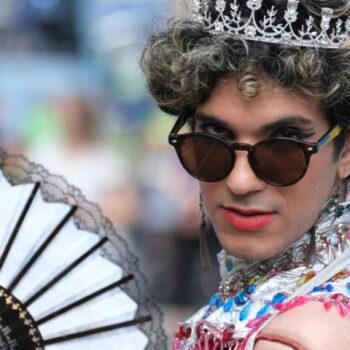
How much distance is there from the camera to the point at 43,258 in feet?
6.97

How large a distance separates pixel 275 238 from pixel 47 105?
3.98 meters

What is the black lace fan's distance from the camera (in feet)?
6.81

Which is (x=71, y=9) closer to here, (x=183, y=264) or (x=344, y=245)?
(x=183, y=264)

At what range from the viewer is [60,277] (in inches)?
83.4

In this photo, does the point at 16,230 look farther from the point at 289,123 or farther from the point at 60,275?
the point at 289,123

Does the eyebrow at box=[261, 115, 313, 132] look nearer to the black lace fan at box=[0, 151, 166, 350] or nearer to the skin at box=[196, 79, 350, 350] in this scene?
the skin at box=[196, 79, 350, 350]

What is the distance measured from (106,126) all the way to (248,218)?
3.87m

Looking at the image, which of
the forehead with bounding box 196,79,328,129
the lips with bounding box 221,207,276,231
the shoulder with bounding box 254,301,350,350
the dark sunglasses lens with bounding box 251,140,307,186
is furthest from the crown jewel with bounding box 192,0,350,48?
the shoulder with bounding box 254,301,350,350

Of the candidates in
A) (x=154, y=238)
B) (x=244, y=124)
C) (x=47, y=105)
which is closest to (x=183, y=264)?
(x=154, y=238)

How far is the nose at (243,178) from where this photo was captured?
180cm

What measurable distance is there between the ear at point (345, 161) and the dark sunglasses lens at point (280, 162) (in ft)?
0.44

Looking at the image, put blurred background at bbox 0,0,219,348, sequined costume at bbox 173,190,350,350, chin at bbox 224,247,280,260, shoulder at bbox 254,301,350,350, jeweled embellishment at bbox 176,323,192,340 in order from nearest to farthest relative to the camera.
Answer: shoulder at bbox 254,301,350,350 < sequined costume at bbox 173,190,350,350 < chin at bbox 224,247,280,260 < jeweled embellishment at bbox 176,323,192,340 < blurred background at bbox 0,0,219,348

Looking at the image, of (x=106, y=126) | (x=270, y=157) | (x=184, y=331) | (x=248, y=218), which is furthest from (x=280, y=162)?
(x=106, y=126)

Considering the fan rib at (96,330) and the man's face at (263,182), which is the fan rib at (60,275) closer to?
the fan rib at (96,330)
